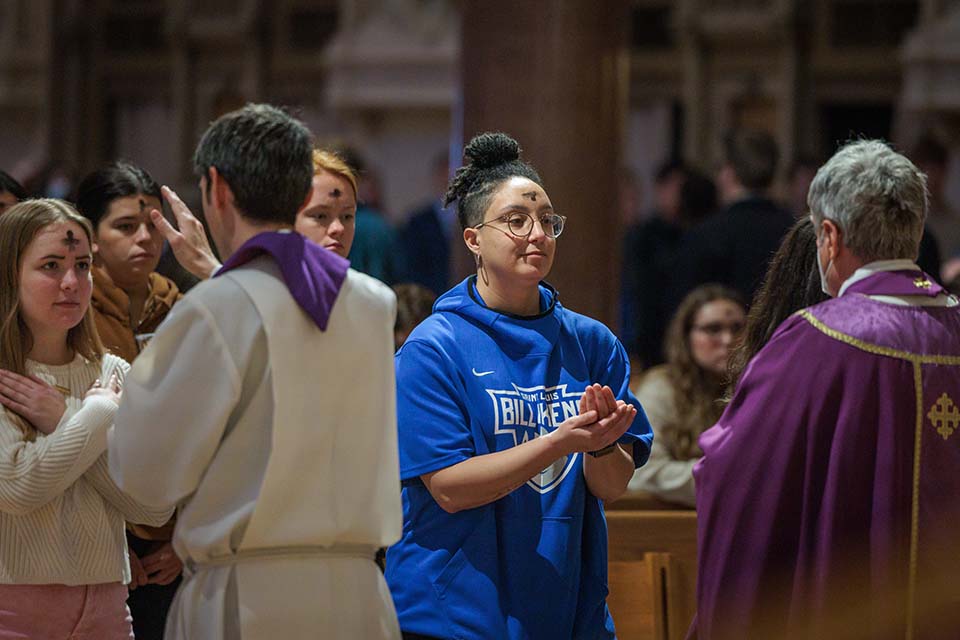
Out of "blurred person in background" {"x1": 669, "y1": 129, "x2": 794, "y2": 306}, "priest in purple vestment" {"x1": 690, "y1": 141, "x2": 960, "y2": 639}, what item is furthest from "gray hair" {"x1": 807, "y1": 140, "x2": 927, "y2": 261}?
"blurred person in background" {"x1": 669, "y1": 129, "x2": 794, "y2": 306}

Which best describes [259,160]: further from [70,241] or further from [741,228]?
[741,228]

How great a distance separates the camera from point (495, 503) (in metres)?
3.64

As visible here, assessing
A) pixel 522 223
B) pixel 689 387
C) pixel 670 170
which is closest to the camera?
Answer: pixel 522 223

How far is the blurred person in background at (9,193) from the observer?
450 centimetres

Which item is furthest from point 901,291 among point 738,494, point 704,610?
point 704,610

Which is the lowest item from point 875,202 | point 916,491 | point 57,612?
point 57,612

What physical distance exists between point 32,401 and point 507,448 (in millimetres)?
1093

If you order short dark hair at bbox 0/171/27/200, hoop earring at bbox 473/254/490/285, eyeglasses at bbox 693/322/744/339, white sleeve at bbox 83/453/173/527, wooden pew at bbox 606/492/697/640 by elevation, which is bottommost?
wooden pew at bbox 606/492/697/640

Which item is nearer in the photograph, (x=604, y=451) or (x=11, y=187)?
(x=604, y=451)

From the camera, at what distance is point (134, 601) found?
13.6 feet

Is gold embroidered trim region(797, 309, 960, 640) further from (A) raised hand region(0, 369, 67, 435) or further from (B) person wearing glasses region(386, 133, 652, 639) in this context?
(A) raised hand region(0, 369, 67, 435)

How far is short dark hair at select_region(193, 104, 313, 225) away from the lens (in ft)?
9.90

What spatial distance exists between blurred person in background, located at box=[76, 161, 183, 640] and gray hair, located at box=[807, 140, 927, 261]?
1901 mm

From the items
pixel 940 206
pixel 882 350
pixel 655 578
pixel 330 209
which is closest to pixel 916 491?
pixel 882 350
